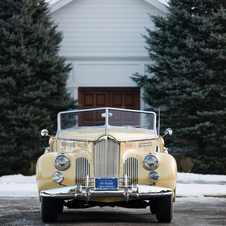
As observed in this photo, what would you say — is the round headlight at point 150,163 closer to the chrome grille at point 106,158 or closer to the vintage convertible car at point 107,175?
the vintage convertible car at point 107,175

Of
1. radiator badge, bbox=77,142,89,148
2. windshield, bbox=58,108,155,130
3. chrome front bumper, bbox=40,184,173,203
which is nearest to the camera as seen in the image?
chrome front bumper, bbox=40,184,173,203

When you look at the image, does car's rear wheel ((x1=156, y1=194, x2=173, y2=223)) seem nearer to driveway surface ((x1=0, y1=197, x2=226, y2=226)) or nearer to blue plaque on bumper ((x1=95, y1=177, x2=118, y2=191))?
driveway surface ((x1=0, y1=197, x2=226, y2=226))

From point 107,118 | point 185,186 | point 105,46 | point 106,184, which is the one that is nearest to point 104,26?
point 105,46

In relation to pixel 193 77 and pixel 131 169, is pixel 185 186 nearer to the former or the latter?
pixel 193 77

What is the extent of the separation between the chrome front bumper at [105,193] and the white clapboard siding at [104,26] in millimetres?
10610

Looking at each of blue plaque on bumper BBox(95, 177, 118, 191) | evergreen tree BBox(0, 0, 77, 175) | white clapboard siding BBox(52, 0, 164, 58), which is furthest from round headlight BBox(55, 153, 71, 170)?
white clapboard siding BBox(52, 0, 164, 58)

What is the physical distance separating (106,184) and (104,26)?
1111 cm

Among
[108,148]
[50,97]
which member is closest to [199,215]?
[108,148]

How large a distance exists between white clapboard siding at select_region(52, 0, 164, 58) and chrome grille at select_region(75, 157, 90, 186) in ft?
33.3

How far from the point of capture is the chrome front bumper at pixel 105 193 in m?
5.58

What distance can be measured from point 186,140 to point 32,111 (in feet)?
16.5

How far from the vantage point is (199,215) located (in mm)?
6688

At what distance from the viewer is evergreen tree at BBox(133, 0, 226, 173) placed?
13773 mm

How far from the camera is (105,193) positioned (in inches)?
219
